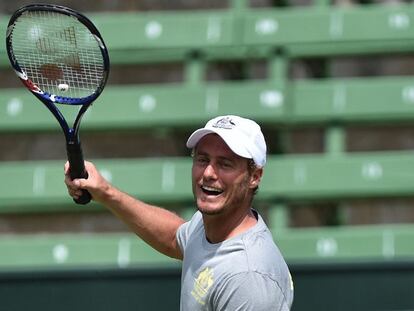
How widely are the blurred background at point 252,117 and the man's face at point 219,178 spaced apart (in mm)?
2758

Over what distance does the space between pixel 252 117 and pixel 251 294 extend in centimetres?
346

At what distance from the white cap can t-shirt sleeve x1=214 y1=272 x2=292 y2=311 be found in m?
0.33

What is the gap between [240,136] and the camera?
3.08 m

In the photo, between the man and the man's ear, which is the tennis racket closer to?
the man

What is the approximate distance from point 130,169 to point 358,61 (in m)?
1.48

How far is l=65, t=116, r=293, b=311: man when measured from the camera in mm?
2984

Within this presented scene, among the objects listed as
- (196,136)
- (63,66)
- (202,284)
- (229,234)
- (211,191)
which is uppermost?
(63,66)

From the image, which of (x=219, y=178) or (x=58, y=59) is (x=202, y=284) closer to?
(x=219, y=178)

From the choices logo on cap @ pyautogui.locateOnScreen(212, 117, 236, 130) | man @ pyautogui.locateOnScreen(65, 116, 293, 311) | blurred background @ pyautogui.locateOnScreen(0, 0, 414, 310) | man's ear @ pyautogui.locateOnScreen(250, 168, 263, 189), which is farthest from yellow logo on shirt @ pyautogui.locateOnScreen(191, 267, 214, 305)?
blurred background @ pyautogui.locateOnScreen(0, 0, 414, 310)

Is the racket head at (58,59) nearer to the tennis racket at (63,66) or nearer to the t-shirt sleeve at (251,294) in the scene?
the tennis racket at (63,66)

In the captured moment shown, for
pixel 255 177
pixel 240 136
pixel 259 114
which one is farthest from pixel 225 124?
pixel 259 114

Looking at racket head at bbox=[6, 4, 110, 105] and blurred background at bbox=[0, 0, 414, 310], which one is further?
blurred background at bbox=[0, 0, 414, 310]

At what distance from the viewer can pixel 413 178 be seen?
20.3ft

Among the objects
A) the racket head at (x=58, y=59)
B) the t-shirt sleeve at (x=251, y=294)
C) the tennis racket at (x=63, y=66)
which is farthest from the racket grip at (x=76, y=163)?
the t-shirt sleeve at (x=251, y=294)
